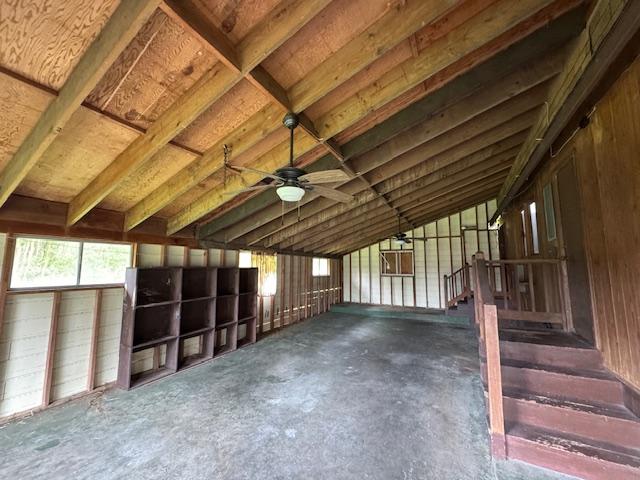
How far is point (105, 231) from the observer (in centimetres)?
414

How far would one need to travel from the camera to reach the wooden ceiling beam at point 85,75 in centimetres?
158

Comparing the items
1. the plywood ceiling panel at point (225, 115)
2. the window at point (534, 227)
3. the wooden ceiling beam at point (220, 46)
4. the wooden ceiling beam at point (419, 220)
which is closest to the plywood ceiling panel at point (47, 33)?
the wooden ceiling beam at point (220, 46)

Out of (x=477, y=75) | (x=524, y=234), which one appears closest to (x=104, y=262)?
(x=477, y=75)

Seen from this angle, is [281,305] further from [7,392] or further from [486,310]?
[486,310]

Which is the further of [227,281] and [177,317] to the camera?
[227,281]

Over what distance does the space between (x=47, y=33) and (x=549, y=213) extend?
5.83 meters

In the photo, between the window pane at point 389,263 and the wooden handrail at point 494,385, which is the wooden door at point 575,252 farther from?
the window pane at point 389,263

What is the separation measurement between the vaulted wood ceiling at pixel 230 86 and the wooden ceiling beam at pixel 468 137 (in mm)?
21

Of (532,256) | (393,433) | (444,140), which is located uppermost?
(444,140)

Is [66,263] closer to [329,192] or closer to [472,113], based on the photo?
[329,192]

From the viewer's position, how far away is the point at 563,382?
8.79 feet

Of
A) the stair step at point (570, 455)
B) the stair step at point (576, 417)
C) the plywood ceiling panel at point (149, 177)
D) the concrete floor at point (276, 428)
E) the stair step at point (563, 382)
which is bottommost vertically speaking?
the concrete floor at point (276, 428)

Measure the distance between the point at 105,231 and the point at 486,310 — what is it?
525 centimetres

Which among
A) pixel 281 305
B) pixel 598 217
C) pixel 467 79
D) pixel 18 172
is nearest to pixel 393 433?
pixel 598 217
